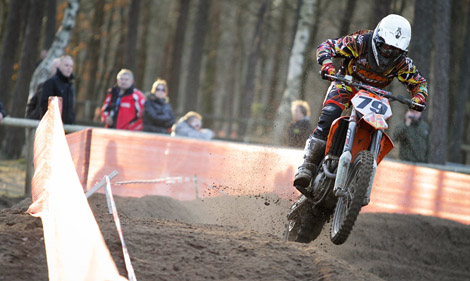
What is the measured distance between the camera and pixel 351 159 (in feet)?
25.2

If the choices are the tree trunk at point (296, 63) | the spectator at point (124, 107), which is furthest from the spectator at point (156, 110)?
the tree trunk at point (296, 63)

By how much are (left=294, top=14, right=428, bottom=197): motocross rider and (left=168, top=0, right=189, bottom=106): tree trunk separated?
73.0 ft

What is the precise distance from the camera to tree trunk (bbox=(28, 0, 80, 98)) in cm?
1864

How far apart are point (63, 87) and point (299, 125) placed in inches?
165

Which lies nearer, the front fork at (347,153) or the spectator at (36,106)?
the front fork at (347,153)

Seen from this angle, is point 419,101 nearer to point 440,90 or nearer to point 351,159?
point 351,159

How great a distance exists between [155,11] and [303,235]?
36.2 m

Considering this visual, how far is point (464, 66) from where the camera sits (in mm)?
24281

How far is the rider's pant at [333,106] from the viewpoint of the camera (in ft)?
27.2

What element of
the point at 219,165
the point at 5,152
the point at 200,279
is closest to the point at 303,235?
the point at 200,279

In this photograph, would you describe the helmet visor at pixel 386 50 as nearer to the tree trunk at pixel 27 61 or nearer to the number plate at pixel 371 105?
the number plate at pixel 371 105

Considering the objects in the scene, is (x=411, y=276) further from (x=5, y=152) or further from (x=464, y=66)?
(x=464, y=66)

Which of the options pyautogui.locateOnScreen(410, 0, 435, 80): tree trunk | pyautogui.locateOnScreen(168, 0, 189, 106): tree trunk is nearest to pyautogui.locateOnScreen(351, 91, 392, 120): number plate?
pyautogui.locateOnScreen(410, 0, 435, 80): tree trunk

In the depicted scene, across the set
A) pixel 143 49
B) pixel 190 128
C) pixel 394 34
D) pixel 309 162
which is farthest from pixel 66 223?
pixel 143 49
